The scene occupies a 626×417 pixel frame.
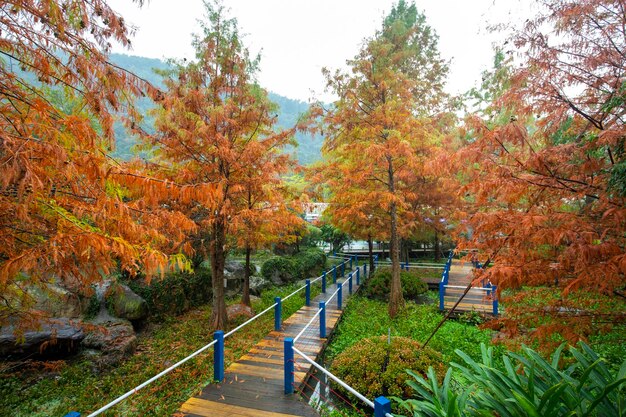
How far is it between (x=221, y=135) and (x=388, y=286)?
10.1 metres

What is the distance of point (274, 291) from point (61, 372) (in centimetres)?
940

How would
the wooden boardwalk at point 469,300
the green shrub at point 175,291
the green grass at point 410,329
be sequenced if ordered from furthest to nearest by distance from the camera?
the green shrub at point 175,291 < the wooden boardwalk at point 469,300 < the green grass at point 410,329

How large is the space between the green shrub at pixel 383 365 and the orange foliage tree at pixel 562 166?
7.35 ft

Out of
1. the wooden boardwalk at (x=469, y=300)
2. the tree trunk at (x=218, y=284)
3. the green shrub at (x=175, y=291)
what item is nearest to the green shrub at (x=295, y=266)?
the green shrub at (x=175, y=291)

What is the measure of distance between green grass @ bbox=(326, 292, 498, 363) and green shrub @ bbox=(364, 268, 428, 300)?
3.77ft

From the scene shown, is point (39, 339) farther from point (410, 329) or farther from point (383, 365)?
point (410, 329)

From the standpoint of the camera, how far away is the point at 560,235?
11.7 feet

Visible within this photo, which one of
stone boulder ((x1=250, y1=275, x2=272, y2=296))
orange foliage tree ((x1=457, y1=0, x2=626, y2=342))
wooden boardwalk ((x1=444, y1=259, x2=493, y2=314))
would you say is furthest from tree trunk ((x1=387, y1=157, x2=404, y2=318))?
stone boulder ((x1=250, y1=275, x2=272, y2=296))

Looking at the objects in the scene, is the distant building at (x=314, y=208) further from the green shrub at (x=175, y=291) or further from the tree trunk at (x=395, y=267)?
the green shrub at (x=175, y=291)

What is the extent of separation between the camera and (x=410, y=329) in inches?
386

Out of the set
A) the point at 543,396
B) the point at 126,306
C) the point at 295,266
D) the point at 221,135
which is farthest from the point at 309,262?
the point at 543,396

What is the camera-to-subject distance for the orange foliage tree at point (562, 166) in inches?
142

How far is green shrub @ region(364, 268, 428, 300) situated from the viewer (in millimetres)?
13461

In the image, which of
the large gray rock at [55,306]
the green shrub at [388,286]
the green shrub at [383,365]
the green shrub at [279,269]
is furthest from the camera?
the green shrub at [279,269]
